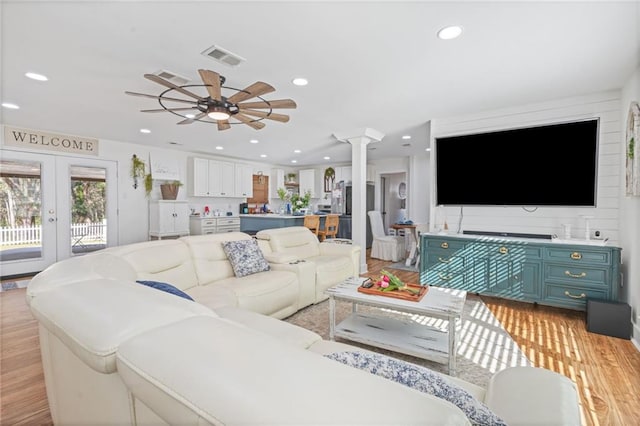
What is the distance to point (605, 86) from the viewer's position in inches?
123

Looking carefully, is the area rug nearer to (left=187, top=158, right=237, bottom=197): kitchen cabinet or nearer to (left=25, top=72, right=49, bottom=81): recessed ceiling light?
(left=25, top=72, right=49, bottom=81): recessed ceiling light

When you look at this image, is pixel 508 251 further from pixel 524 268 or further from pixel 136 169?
pixel 136 169

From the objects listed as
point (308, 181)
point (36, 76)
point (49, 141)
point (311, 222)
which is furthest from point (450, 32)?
point (308, 181)

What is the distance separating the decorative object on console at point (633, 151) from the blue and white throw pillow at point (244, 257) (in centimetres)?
356

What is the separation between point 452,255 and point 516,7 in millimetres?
2777

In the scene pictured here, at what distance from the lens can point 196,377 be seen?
55 centimetres

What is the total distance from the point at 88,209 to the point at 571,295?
295 inches

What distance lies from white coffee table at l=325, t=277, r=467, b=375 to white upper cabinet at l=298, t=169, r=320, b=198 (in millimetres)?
6730

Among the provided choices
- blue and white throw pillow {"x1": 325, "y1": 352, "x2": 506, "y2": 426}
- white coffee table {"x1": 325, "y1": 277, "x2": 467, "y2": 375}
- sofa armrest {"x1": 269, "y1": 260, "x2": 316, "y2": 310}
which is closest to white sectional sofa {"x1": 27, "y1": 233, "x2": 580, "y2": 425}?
blue and white throw pillow {"x1": 325, "y1": 352, "x2": 506, "y2": 426}

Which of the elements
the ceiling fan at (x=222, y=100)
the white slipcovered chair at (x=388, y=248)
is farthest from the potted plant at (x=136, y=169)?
the white slipcovered chair at (x=388, y=248)

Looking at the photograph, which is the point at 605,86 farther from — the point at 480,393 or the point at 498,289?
the point at 480,393

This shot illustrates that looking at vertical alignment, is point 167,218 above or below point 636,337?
above

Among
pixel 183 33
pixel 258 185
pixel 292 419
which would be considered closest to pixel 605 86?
pixel 183 33

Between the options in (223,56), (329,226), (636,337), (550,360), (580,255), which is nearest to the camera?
(550,360)
